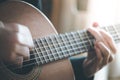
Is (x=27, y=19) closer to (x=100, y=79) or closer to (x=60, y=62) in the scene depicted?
(x=60, y=62)

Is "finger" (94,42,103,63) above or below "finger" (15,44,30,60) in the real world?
below

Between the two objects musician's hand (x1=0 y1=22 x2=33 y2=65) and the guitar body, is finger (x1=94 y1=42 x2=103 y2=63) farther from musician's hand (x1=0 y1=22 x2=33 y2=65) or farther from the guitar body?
musician's hand (x1=0 y1=22 x2=33 y2=65)

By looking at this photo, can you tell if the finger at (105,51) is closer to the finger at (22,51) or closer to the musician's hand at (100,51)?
the musician's hand at (100,51)

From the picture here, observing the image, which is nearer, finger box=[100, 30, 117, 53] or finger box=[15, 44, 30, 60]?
finger box=[15, 44, 30, 60]

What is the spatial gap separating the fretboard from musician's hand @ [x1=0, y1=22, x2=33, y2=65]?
0.06 metres

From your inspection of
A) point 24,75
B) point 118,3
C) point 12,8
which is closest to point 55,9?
point 118,3

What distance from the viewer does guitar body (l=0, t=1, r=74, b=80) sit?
1.07 metres

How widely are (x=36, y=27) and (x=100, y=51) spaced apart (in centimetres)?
25

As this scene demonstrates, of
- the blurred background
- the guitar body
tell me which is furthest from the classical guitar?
the blurred background

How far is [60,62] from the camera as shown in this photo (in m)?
1.12

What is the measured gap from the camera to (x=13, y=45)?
974 mm

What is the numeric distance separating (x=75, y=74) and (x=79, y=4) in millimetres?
593

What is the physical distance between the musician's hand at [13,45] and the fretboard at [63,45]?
6 cm

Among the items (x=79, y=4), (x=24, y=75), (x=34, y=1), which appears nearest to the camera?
(x=24, y=75)
